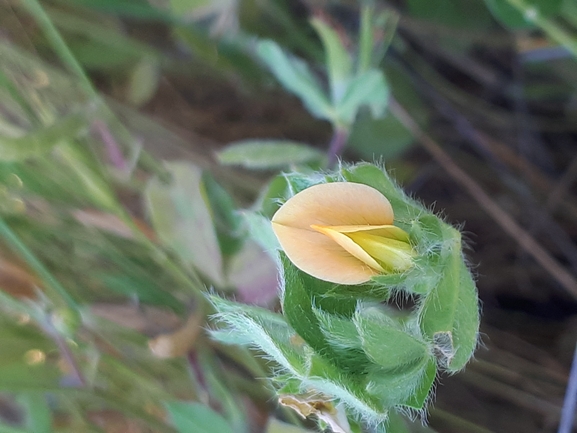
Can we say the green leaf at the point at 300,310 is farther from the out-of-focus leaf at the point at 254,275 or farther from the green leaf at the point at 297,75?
the green leaf at the point at 297,75


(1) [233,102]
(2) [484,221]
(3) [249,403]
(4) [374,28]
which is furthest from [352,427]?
(1) [233,102]

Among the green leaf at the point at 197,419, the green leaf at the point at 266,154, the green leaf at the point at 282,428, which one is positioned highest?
the green leaf at the point at 266,154

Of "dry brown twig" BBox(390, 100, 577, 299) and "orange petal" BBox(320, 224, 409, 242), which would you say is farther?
"dry brown twig" BBox(390, 100, 577, 299)

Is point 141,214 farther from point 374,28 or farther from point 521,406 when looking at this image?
point 521,406

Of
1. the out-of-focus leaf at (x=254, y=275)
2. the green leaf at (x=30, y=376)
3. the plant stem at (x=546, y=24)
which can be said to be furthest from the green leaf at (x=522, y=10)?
the green leaf at (x=30, y=376)

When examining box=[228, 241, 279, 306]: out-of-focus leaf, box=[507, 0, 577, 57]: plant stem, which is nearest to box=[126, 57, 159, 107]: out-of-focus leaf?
box=[228, 241, 279, 306]: out-of-focus leaf

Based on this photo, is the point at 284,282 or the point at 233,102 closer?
the point at 284,282

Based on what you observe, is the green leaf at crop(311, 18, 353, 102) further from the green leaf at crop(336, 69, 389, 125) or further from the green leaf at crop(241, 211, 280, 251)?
the green leaf at crop(241, 211, 280, 251)
